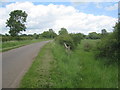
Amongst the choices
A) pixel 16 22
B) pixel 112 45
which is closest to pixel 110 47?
pixel 112 45

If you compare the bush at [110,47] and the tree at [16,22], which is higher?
the tree at [16,22]

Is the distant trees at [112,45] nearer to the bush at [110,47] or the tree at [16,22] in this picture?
the bush at [110,47]

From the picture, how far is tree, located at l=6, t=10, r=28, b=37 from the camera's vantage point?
50719 millimetres

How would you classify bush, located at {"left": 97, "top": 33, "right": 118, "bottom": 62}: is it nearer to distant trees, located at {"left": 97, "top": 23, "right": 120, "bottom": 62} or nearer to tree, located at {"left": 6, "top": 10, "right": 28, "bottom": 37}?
distant trees, located at {"left": 97, "top": 23, "right": 120, "bottom": 62}

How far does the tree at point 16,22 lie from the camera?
5072 centimetres

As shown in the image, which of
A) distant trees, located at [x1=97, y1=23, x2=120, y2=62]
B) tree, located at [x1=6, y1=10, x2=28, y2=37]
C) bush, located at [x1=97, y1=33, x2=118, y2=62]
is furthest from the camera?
tree, located at [x1=6, y1=10, x2=28, y2=37]

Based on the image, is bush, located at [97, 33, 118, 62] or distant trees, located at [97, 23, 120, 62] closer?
distant trees, located at [97, 23, 120, 62]

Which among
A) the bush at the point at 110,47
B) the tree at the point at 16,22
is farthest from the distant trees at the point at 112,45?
the tree at the point at 16,22

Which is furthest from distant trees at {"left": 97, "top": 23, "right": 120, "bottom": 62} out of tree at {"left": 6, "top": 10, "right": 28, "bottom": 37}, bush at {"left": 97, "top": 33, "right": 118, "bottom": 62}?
tree at {"left": 6, "top": 10, "right": 28, "bottom": 37}

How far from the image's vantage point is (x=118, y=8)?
27.6 ft

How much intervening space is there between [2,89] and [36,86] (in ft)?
3.81

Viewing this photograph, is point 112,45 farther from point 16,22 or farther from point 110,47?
point 16,22

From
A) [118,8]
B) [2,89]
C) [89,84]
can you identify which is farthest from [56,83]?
[118,8]

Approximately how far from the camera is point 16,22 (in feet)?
169
